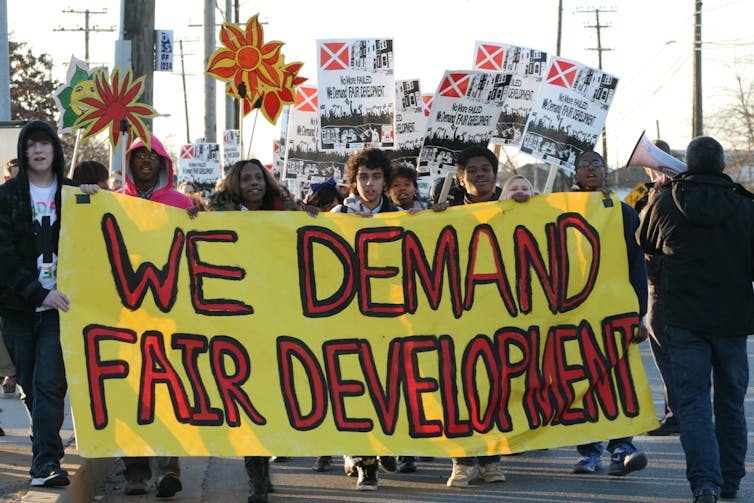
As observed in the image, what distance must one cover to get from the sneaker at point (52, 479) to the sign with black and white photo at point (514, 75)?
6.44 m

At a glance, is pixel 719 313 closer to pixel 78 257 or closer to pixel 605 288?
pixel 605 288

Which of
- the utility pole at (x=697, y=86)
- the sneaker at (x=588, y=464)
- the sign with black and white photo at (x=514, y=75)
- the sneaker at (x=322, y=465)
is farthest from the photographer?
the utility pole at (x=697, y=86)

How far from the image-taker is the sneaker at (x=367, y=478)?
23.6ft

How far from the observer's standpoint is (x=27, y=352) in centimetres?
670

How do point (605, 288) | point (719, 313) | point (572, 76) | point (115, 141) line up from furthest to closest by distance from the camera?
point (572, 76), point (115, 141), point (605, 288), point (719, 313)

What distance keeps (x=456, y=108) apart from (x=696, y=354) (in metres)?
5.30

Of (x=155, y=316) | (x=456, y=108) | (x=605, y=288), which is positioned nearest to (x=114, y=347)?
(x=155, y=316)

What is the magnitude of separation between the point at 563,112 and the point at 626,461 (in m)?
4.41

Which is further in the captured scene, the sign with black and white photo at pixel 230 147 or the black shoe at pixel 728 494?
the sign with black and white photo at pixel 230 147

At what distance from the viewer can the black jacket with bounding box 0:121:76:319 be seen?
651cm

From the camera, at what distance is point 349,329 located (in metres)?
6.96

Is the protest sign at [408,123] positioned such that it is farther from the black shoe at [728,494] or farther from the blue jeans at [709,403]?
the black shoe at [728,494]

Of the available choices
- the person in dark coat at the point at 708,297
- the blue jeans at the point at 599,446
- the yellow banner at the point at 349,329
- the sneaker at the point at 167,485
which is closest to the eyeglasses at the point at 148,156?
the yellow banner at the point at 349,329

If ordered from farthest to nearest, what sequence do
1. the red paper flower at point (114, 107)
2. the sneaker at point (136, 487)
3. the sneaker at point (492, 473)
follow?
1. the red paper flower at point (114, 107)
2. the sneaker at point (492, 473)
3. the sneaker at point (136, 487)
